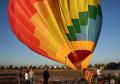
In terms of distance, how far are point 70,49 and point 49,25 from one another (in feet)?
5.08

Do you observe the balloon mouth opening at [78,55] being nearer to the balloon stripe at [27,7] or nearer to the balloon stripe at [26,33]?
the balloon stripe at [26,33]

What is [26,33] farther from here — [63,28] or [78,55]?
[78,55]

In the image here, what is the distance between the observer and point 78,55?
39.6 ft

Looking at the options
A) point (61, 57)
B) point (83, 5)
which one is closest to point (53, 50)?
point (61, 57)

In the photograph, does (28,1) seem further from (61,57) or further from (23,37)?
(61,57)

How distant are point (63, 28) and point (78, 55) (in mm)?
1428

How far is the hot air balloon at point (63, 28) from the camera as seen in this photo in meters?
12.3

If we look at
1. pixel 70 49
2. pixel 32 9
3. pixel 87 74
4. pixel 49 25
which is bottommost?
pixel 87 74

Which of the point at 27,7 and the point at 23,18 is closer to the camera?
the point at 27,7

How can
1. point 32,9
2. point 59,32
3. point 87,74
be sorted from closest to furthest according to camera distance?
point 87,74, point 59,32, point 32,9

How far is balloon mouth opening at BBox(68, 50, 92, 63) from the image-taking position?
39.6 ft

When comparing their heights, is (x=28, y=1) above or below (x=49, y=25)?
above

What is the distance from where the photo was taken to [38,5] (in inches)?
531

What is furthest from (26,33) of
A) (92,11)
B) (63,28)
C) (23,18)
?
(92,11)
